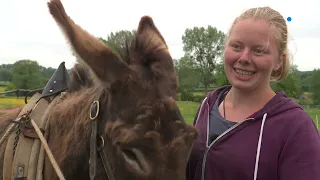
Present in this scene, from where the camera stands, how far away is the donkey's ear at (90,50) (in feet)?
8.25

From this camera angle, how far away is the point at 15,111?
3.64 meters

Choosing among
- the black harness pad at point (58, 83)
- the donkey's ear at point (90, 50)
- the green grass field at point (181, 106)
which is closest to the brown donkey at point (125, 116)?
the donkey's ear at point (90, 50)

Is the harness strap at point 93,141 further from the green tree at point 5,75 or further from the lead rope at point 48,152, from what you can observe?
the green tree at point 5,75

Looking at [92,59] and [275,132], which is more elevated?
[92,59]

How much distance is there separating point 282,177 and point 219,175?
537mm

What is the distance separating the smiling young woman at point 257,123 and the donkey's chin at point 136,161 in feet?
2.93

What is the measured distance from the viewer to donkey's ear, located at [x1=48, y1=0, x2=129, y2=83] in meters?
2.52

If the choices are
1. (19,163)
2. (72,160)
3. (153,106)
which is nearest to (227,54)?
(153,106)

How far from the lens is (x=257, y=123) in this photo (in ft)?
10.3

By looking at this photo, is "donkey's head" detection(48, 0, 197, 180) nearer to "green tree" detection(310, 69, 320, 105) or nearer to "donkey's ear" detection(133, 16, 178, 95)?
"donkey's ear" detection(133, 16, 178, 95)

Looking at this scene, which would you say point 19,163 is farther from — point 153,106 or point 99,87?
point 153,106

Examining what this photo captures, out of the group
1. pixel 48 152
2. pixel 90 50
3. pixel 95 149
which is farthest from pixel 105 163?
pixel 90 50

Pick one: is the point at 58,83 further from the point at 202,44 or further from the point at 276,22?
the point at 202,44

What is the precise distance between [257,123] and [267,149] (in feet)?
0.80
